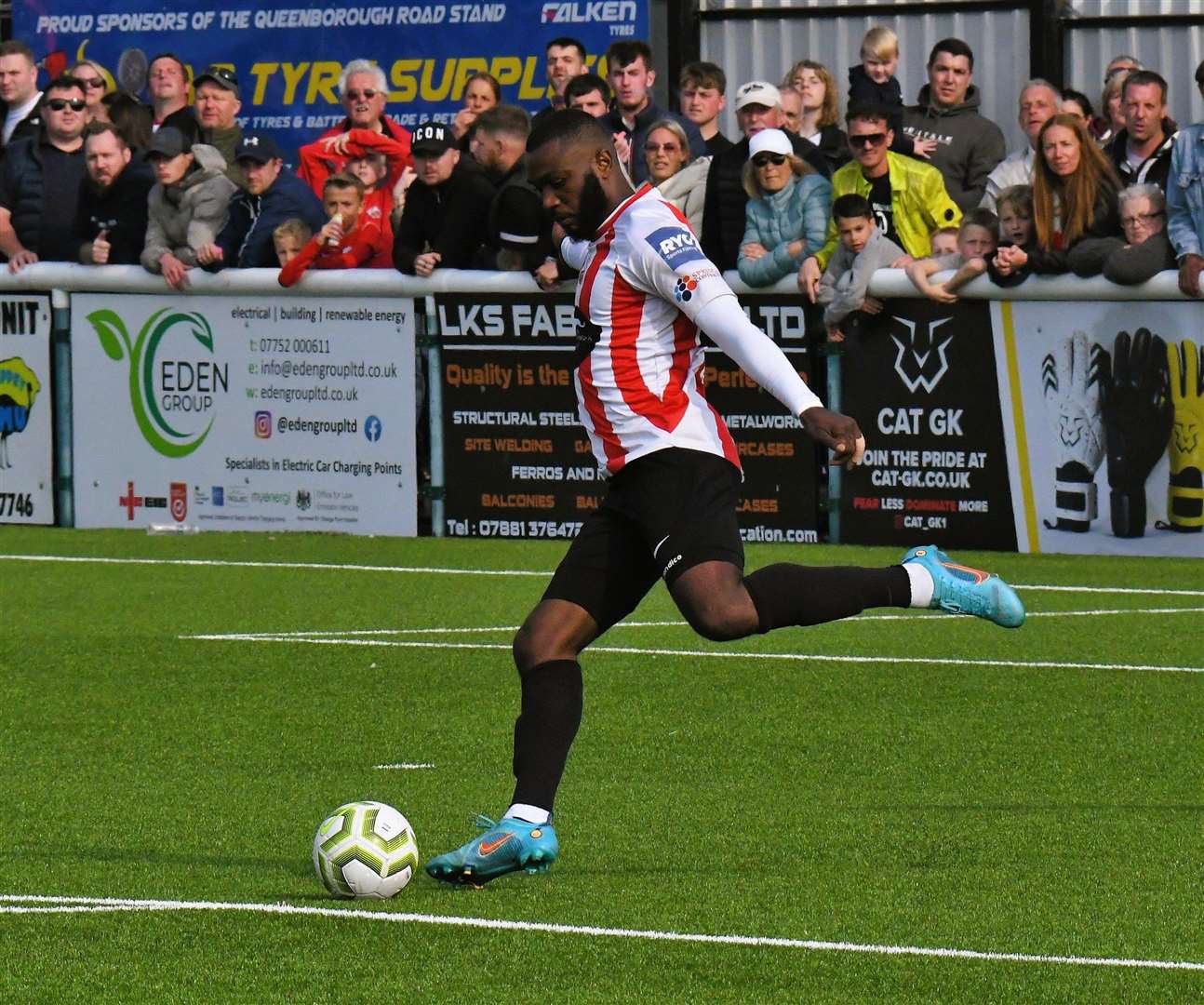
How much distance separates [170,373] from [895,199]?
505 cm

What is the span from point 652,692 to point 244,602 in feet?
12.3

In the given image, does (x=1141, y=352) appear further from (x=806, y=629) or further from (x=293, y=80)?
(x=293, y=80)

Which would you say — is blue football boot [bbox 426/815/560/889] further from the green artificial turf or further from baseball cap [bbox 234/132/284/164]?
baseball cap [bbox 234/132/284/164]

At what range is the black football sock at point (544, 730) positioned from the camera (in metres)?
6.73

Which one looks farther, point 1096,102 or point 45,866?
point 1096,102

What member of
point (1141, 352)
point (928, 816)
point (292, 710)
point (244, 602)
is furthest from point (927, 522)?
point (928, 816)

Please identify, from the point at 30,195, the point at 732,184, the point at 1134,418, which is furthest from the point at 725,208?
the point at 30,195

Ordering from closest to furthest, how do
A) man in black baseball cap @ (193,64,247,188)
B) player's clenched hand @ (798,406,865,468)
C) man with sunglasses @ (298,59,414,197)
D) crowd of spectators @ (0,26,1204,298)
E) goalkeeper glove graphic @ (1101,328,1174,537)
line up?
player's clenched hand @ (798,406,865,468), goalkeeper glove graphic @ (1101,328,1174,537), crowd of spectators @ (0,26,1204,298), man with sunglasses @ (298,59,414,197), man in black baseball cap @ (193,64,247,188)

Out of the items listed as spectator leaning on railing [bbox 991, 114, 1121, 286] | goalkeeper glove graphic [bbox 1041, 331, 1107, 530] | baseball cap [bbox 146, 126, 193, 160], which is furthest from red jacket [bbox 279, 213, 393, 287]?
goalkeeper glove graphic [bbox 1041, 331, 1107, 530]

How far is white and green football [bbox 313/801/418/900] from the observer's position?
648 cm

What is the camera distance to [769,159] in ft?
47.5

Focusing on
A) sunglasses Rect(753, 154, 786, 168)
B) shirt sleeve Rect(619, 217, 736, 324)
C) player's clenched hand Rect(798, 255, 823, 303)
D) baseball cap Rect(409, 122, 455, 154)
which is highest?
baseball cap Rect(409, 122, 455, 154)

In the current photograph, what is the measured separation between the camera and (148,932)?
6117 millimetres

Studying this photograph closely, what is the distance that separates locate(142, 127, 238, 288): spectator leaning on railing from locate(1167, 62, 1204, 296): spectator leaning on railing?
20.5ft
